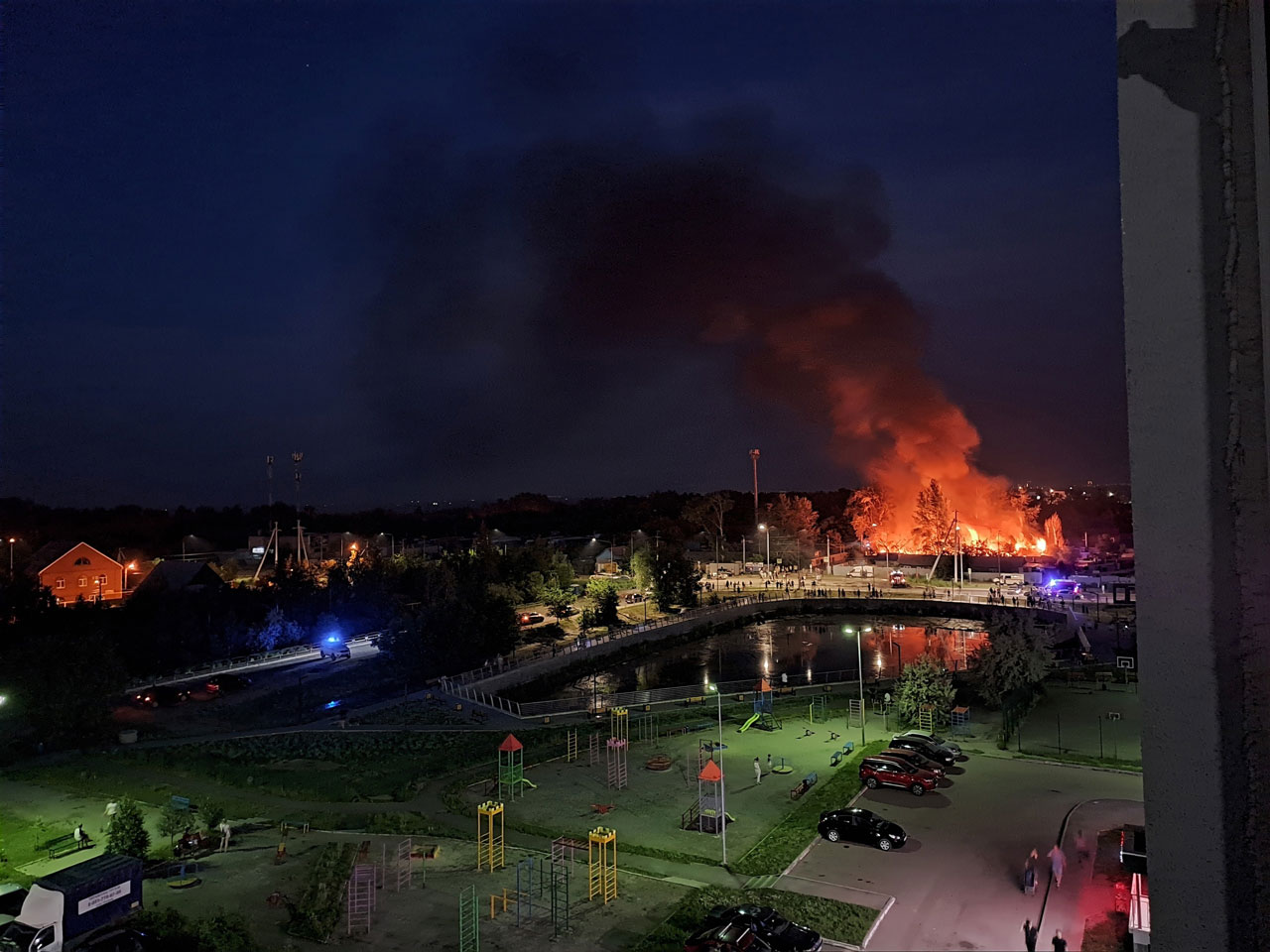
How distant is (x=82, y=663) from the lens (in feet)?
81.8

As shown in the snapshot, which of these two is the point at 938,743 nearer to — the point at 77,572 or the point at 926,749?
the point at 926,749

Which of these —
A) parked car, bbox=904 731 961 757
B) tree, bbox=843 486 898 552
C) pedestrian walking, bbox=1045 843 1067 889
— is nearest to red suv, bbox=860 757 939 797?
parked car, bbox=904 731 961 757

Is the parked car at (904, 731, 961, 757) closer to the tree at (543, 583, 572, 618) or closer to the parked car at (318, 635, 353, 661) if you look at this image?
the parked car at (318, 635, 353, 661)

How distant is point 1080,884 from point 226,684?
98.8ft

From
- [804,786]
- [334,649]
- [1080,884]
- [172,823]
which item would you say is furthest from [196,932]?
[334,649]

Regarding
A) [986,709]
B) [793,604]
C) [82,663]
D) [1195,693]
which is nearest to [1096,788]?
[986,709]

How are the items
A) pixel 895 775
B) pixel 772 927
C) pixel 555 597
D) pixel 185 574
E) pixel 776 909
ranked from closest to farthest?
pixel 772 927 < pixel 776 909 < pixel 895 775 < pixel 185 574 < pixel 555 597

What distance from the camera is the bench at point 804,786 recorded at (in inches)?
692

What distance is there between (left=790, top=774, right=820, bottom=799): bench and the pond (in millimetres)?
13387

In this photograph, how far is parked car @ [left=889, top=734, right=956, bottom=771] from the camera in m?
19.0

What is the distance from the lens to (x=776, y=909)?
38.5ft

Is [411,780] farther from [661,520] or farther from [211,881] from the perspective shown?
[661,520]

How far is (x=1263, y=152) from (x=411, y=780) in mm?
21102

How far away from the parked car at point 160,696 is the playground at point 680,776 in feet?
53.4
